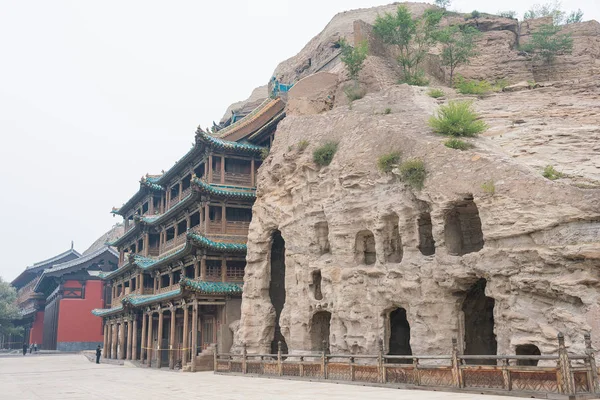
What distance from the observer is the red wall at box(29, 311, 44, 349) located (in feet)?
192

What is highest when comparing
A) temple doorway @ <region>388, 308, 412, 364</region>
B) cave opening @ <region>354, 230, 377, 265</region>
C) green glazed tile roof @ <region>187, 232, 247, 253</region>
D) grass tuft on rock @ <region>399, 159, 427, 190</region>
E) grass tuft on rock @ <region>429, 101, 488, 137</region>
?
grass tuft on rock @ <region>429, 101, 488, 137</region>

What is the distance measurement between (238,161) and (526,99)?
16690 millimetres

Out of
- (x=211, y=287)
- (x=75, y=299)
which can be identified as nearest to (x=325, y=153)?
(x=211, y=287)

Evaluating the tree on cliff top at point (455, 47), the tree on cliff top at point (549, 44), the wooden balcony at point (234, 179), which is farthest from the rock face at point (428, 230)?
the tree on cliff top at point (549, 44)

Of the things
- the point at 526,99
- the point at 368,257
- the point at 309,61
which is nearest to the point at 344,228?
the point at 368,257

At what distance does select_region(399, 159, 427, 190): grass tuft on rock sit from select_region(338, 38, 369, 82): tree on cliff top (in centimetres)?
835

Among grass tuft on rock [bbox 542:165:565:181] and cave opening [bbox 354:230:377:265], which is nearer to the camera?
grass tuft on rock [bbox 542:165:565:181]

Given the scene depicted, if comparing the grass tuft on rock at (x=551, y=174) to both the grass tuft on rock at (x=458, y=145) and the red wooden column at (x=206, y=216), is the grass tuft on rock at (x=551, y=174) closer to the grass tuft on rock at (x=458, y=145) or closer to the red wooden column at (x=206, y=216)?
the grass tuft on rock at (x=458, y=145)

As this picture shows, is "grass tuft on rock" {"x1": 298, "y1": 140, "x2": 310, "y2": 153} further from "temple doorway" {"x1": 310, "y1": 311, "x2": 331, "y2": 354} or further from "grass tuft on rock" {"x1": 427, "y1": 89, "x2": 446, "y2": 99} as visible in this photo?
"temple doorway" {"x1": 310, "y1": 311, "x2": 331, "y2": 354}

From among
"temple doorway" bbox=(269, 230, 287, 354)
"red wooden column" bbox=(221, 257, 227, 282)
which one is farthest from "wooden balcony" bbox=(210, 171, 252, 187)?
"temple doorway" bbox=(269, 230, 287, 354)

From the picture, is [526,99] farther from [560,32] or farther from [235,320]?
[235,320]

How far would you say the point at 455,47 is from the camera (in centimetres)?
2917

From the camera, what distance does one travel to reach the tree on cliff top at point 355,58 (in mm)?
26047

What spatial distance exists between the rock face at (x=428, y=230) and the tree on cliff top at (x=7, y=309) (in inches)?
1333
